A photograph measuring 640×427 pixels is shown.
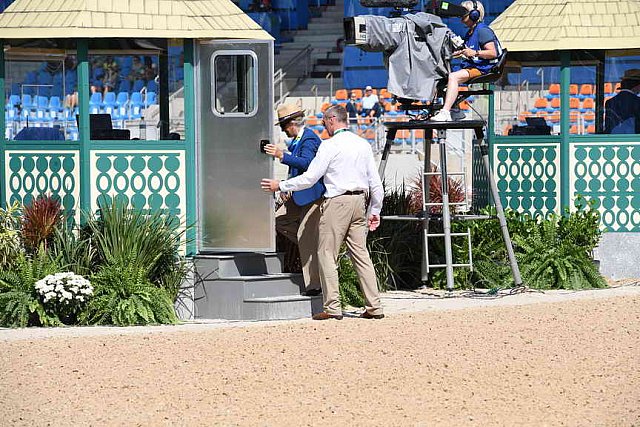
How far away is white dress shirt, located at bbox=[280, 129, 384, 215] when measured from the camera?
12.3 metres

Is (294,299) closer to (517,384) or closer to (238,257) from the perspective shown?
(238,257)

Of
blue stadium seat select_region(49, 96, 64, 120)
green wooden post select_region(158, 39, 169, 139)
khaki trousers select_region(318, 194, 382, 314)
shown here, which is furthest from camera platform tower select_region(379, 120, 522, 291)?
blue stadium seat select_region(49, 96, 64, 120)

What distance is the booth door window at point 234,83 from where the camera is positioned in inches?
525

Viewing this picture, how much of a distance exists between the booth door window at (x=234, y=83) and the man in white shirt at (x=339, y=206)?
46.1 inches

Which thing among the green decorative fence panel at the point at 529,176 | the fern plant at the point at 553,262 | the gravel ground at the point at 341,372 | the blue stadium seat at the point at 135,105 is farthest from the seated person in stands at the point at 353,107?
the gravel ground at the point at 341,372

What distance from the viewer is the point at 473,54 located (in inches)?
568

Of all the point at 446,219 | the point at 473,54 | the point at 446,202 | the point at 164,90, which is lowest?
the point at 446,219

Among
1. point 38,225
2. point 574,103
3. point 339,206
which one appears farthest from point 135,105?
point 574,103

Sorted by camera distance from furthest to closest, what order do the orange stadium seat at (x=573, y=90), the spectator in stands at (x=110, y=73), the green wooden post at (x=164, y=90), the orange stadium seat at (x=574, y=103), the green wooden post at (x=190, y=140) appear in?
1. the orange stadium seat at (x=573, y=90)
2. the orange stadium seat at (x=574, y=103)
3. the spectator in stands at (x=110, y=73)
4. the green wooden post at (x=164, y=90)
5. the green wooden post at (x=190, y=140)

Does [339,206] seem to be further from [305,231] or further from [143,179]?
[143,179]

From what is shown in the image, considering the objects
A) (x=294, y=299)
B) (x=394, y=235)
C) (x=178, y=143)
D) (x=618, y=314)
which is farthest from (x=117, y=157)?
(x=618, y=314)

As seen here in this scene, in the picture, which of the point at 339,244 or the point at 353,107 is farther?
the point at 353,107

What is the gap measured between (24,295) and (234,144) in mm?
2539

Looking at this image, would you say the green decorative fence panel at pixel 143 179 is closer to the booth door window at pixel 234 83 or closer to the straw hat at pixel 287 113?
the booth door window at pixel 234 83
